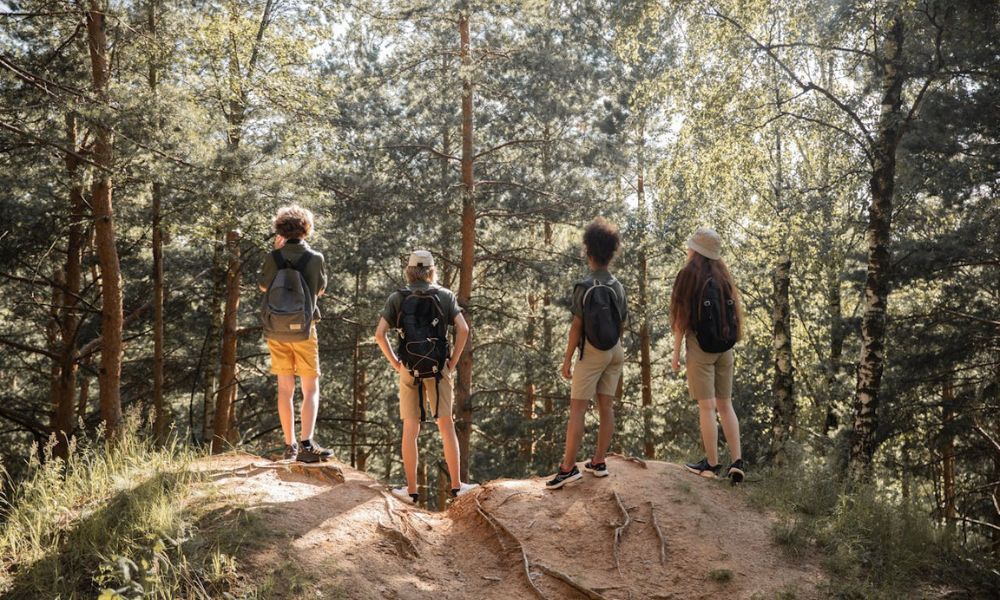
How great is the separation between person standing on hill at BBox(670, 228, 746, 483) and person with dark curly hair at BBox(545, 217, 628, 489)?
58 cm

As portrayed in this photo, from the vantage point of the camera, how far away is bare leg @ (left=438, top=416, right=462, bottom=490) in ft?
19.3

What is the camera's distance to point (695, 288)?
19.7 feet

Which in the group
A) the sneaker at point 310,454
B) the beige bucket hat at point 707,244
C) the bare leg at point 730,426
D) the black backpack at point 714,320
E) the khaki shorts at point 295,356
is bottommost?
the sneaker at point 310,454

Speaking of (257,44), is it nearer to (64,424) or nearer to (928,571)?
(64,424)

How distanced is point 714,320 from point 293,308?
12.1ft

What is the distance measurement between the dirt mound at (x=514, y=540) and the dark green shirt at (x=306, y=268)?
5.44 feet

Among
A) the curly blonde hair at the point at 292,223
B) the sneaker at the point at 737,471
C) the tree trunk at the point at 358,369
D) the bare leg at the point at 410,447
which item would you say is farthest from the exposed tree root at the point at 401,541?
the tree trunk at the point at 358,369

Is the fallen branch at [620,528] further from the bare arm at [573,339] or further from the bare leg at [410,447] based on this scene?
the bare leg at [410,447]

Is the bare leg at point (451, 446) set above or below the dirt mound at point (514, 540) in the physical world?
above

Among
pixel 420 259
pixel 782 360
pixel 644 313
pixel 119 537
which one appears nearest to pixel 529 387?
pixel 644 313

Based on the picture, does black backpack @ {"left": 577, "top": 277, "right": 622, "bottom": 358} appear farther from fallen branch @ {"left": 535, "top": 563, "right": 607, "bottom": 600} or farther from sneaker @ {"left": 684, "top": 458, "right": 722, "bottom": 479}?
fallen branch @ {"left": 535, "top": 563, "right": 607, "bottom": 600}

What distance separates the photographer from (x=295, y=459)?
6.39 meters

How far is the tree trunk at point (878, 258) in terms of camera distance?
796 centimetres

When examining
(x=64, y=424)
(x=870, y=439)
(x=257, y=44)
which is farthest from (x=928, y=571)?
(x=64, y=424)
